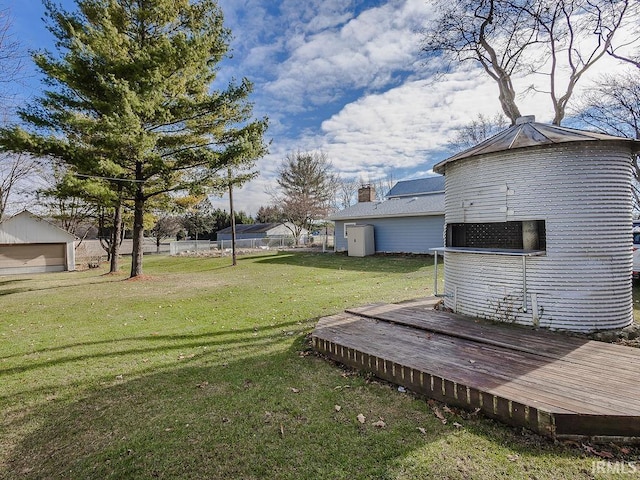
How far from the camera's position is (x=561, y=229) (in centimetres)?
437

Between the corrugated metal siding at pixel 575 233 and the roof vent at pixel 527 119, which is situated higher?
the roof vent at pixel 527 119

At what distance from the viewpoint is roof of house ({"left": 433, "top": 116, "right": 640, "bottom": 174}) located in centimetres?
437

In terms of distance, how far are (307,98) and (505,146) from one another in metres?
12.9

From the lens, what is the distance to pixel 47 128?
34.8 feet

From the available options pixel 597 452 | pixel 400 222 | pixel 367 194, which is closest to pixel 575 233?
pixel 597 452

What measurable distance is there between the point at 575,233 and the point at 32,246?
75.8 ft

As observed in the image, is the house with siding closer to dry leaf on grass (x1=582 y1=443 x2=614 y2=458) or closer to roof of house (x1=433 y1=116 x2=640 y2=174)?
roof of house (x1=433 y1=116 x2=640 y2=174)

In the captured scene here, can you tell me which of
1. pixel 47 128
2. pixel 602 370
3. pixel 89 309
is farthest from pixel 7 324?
pixel 602 370

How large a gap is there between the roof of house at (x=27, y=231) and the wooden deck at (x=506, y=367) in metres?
19.3

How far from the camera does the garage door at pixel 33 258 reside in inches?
662

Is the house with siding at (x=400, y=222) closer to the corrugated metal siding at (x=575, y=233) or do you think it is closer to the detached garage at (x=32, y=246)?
the corrugated metal siding at (x=575, y=233)

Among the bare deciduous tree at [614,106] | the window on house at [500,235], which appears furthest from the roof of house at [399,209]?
the window on house at [500,235]

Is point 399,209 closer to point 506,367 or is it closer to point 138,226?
point 138,226

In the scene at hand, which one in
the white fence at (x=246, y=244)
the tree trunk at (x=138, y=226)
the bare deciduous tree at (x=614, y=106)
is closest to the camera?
the tree trunk at (x=138, y=226)
